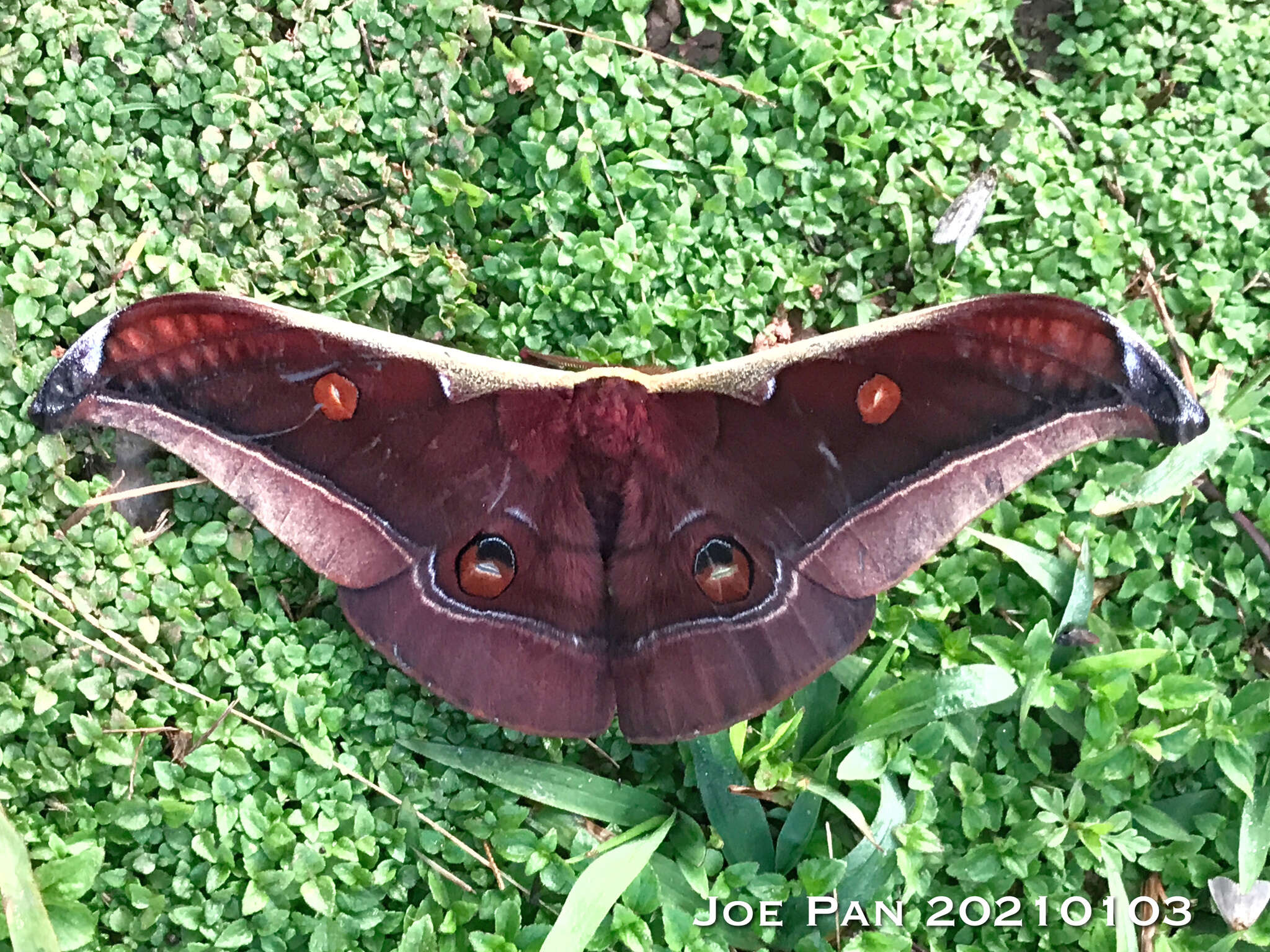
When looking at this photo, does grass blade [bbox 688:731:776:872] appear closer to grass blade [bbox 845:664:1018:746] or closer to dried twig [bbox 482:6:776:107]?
grass blade [bbox 845:664:1018:746]

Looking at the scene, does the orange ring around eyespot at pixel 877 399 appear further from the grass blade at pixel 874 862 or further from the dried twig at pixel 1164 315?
the dried twig at pixel 1164 315

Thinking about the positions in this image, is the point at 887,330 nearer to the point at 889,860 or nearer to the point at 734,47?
the point at 734,47

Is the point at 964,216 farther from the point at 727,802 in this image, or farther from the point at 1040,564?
the point at 727,802

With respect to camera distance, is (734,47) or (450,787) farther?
(734,47)

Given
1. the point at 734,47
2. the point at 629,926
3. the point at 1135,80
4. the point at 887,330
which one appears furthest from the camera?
the point at 1135,80

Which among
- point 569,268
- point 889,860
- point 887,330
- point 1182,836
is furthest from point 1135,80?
point 889,860

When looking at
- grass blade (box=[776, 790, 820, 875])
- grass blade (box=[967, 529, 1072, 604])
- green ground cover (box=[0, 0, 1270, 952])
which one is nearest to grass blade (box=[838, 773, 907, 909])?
green ground cover (box=[0, 0, 1270, 952])
